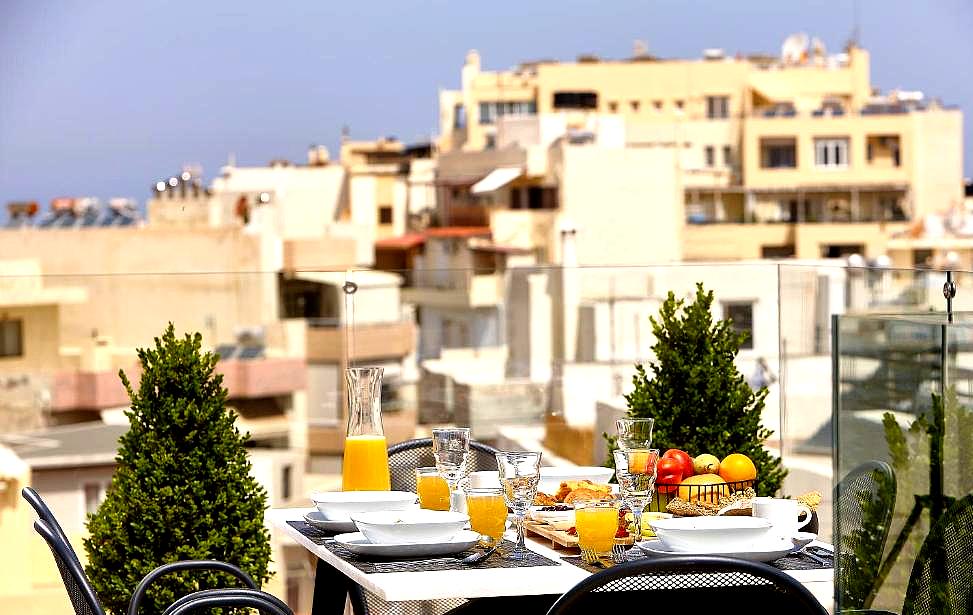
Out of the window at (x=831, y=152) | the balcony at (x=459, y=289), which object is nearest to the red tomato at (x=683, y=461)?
the balcony at (x=459, y=289)

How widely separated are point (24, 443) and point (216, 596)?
13.9 metres

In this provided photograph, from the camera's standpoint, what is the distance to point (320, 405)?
14.1m

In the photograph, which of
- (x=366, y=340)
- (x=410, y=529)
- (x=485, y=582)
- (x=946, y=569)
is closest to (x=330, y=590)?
(x=410, y=529)

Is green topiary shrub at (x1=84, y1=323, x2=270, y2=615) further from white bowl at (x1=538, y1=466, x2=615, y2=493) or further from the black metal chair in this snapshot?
the black metal chair

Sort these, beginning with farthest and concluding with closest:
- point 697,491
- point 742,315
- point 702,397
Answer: point 742,315 < point 702,397 < point 697,491

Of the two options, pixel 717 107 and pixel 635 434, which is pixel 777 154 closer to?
pixel 717 107

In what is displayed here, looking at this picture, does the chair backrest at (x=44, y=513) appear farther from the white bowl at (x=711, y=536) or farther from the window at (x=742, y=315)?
the window at (x=742, y=315)

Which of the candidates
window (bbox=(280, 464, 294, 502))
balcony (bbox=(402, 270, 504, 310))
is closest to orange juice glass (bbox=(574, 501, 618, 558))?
balcony (bbox=(402, 270, 504, 310))

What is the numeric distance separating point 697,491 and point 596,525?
18.9 inches

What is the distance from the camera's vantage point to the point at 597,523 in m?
3.00

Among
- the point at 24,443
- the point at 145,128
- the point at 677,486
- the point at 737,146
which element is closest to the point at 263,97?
the point at 145,128

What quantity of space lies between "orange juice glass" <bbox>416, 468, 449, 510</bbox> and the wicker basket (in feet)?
1.41

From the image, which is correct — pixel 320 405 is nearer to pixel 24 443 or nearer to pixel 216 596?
pixel 24 443

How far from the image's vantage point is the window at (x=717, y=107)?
200 ft
